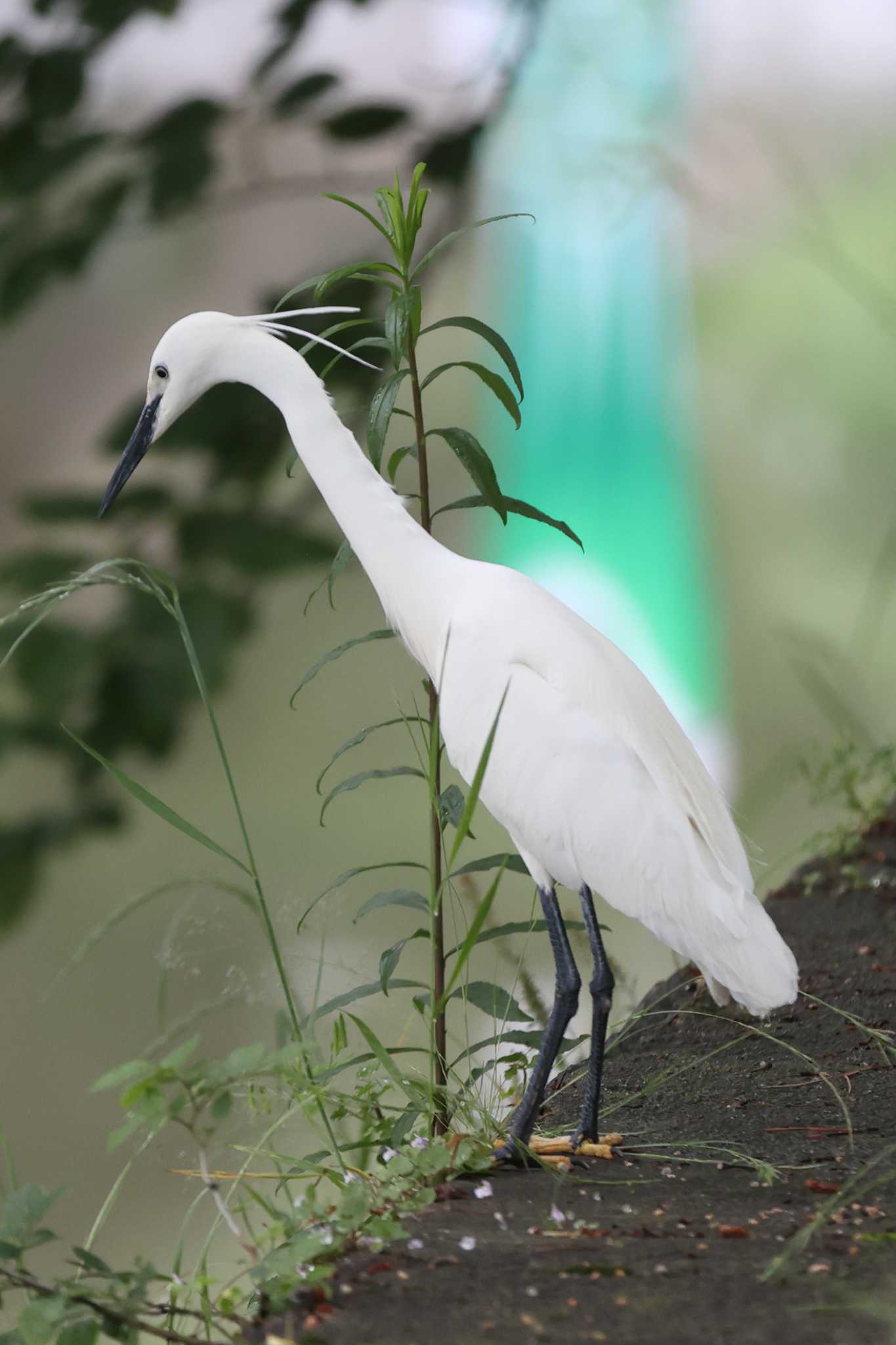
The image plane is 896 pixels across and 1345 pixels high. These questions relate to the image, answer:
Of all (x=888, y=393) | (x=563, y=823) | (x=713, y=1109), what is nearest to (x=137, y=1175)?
(x=713, y=1109)

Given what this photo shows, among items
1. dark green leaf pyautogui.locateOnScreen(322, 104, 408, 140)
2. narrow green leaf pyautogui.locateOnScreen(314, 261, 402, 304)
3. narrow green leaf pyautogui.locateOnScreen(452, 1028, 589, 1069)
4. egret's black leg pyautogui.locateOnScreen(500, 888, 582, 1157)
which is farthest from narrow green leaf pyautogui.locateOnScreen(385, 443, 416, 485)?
dark green leaf pyautogui.locateOnScreen(322, 104, 408, 140)

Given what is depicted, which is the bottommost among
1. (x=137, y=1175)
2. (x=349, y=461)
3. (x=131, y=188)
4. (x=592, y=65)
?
(x=137, y=1175)

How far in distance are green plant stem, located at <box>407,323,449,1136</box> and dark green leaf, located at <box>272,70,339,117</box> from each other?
4.91 feet

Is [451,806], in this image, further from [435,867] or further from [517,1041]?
[517,1041]

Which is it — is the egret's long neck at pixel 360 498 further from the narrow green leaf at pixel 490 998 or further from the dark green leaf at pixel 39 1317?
the dark green leaf at pixel 39 1317

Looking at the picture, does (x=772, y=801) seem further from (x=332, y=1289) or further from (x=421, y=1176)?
(x=332, y=1289)

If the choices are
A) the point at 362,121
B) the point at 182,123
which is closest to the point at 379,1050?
the point at 362,121

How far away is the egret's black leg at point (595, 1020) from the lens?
982 millimetres

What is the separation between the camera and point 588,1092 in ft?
3.25

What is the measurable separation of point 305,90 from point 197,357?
4.89 feet

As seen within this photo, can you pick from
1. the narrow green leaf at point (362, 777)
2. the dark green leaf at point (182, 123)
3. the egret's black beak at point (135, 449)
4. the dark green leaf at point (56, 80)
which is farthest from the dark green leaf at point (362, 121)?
the narrow green leaf at point (362, 777)

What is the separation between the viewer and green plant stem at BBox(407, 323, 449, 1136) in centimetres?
100

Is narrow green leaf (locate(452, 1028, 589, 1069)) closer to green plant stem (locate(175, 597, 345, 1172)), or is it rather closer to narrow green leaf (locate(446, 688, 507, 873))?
green plant stem (locate(175, 597, 345, 1172))

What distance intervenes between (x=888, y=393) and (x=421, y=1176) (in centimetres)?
276
